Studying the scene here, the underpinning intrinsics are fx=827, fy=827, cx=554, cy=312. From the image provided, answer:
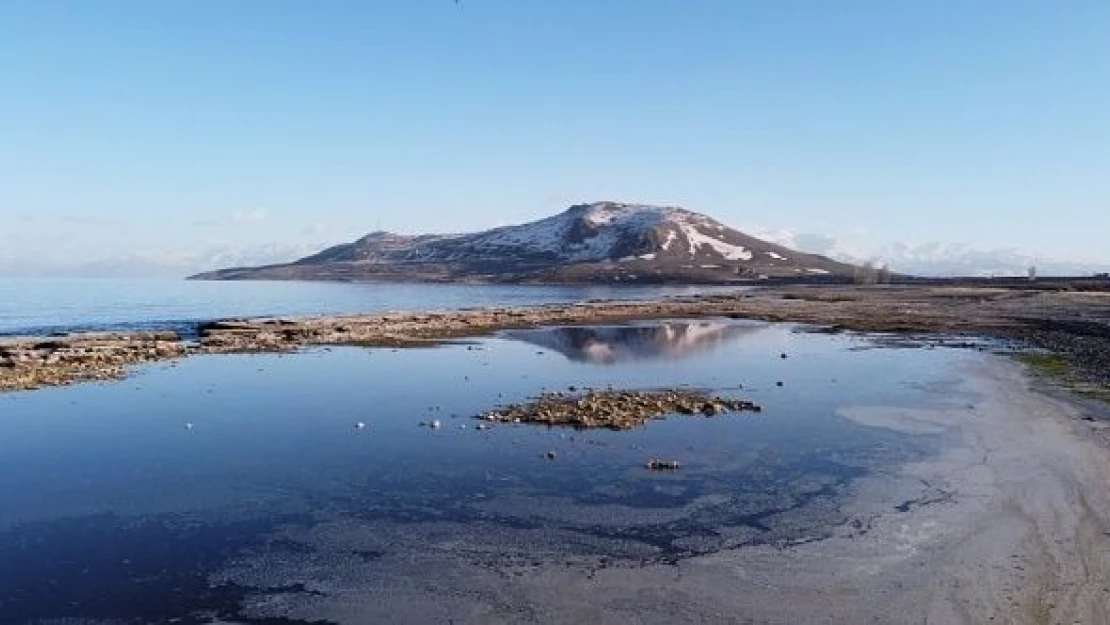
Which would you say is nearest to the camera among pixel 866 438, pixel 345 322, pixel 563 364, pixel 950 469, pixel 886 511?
pixel 886 511

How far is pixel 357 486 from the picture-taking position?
22.9m

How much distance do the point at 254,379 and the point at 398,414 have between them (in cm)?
→ 1440

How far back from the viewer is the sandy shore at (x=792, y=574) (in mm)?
14828

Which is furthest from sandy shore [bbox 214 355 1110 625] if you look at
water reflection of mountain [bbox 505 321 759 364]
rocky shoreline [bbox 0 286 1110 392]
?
water reflection of mountain [bbox 505 321 759 364]

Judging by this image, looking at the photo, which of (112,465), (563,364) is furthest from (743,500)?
(563,364)

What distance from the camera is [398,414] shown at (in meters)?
33.8

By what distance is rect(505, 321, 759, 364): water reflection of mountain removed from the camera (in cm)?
5647

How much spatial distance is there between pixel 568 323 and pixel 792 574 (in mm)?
70512

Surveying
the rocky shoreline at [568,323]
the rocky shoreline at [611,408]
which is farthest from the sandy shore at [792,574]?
the rocky shoreline at [568,323]

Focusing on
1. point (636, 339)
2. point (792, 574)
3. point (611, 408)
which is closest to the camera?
point (792, 574)

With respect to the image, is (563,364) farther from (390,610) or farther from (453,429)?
(390,610)

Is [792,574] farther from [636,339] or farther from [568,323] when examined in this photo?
[568,323]

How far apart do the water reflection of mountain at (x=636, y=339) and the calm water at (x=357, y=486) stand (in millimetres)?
13176

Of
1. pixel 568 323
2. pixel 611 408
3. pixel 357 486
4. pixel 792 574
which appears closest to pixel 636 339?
pixel 568 323
